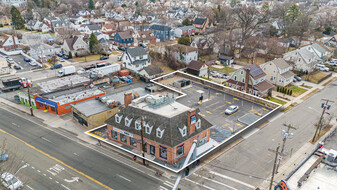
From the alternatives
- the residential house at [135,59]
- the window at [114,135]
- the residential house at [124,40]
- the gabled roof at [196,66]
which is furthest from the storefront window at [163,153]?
the residential house at [124,40]

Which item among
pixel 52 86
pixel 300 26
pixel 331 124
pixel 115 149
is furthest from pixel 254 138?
pixel 300 26

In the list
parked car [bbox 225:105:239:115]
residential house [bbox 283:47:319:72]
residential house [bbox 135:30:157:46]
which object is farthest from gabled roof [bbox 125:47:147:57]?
residential house [bbox 283:47:319:72]

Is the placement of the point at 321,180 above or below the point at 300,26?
below

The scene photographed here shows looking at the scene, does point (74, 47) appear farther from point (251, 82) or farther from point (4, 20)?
point (4, 20)

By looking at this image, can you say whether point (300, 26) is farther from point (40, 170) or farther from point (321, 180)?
point (40, 170)

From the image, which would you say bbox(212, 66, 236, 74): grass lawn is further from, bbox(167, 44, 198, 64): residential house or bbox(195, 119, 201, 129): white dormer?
bbox(195, 119, 201, 129): white dormer
